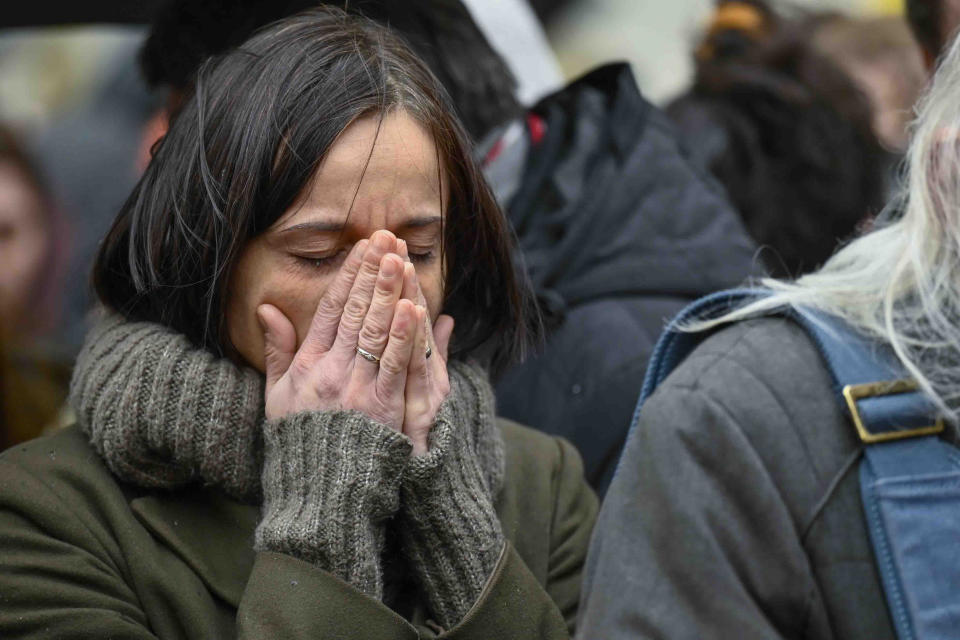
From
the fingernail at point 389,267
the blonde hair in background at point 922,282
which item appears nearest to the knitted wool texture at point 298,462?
the fingernail at point 389,267

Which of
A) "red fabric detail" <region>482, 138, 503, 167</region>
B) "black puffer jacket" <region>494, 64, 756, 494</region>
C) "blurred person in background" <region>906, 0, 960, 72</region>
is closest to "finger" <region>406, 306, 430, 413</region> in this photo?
"black puffer jacket" <region>494, 64, 756, 494</region>

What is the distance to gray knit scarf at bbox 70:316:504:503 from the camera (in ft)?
6.55

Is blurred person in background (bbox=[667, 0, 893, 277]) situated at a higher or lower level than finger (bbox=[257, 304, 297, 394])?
lower

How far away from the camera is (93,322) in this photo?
7.69 feet

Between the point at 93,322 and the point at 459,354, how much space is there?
0.66 m

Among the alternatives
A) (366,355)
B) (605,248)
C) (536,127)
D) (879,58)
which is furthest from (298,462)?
(879,58)

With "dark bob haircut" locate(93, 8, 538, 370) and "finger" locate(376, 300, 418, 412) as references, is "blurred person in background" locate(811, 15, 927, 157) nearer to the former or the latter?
"dark bob haircut" locate(93, 8, 538, 370)

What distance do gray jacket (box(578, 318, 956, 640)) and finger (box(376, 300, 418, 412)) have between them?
1.44ft

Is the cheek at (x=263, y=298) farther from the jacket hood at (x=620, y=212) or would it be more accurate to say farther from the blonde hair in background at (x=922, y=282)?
the jacket hood at (x=620, y=212)

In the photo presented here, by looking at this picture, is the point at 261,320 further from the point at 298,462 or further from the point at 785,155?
the point at 785,155

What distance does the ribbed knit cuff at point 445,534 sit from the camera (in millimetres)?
2031

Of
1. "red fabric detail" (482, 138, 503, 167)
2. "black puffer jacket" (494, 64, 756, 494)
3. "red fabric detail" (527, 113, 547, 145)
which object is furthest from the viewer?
"red fabric detail" (527, 113, 547, 145)

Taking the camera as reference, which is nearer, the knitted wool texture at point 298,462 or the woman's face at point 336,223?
the knitted wool texture at point 298,462

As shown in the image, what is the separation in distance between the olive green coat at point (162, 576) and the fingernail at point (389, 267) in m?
0.45
